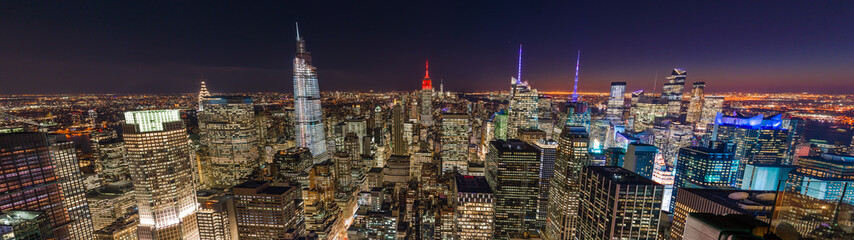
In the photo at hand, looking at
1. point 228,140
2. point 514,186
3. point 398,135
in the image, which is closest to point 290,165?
point 228,140

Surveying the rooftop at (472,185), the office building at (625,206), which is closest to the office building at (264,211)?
the rooftop at (472,185)

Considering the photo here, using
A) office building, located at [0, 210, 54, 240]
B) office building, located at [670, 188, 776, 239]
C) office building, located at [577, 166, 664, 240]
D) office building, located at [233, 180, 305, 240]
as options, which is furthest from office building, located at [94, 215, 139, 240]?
office building, located at [670, 188, 776, 239]

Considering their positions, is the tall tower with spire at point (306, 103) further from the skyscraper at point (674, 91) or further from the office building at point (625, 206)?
the skyscraper at point (674, 91)

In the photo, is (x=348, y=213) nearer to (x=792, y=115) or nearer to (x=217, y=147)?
(x=217, y=147)

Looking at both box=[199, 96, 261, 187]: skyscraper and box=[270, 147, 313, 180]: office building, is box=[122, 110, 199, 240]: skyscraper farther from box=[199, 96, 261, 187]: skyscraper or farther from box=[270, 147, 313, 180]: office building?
box=[199, 96, 261, 187]: skyscraper

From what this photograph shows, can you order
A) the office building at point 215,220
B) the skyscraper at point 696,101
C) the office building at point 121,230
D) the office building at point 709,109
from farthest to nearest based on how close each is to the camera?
the skyscraper at point 696,101 → the office building at point 709,109 → the office building at point 215,220 → the office building at point 121,230

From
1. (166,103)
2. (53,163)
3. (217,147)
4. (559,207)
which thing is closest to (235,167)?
(217,147)
